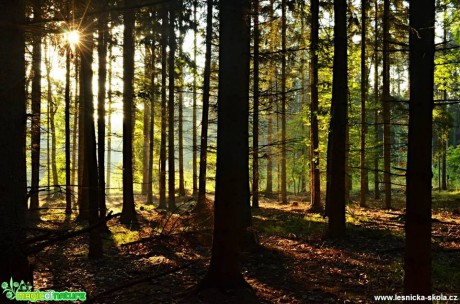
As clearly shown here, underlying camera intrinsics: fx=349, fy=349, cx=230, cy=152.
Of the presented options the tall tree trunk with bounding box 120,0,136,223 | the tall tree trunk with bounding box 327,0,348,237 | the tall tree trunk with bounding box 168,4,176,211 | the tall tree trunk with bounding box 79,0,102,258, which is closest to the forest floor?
the tall tree trunk with bounding box 79,0,102,258

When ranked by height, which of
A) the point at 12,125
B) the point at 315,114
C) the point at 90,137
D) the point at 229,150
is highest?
the point at 315,114

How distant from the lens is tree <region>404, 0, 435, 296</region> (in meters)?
4.00

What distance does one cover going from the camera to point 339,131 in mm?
11164

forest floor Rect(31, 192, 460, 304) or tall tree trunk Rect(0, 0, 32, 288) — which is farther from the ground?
tall tree trunk Rect(0, 0, 32, 288)

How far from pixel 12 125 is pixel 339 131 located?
9.86 meters

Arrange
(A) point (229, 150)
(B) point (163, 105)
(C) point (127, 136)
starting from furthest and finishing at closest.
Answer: (B) point (163, 105) < (C) point (127, 136) < (A) point (229, 150)

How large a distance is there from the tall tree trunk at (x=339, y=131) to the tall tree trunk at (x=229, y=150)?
5.65 metres

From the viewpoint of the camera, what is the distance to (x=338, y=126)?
36.8 feet

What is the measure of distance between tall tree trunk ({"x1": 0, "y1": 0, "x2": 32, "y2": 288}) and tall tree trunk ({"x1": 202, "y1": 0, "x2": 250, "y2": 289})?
3.68 m

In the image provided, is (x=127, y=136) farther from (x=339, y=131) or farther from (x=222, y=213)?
(x=222, y=213)

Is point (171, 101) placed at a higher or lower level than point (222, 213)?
higher

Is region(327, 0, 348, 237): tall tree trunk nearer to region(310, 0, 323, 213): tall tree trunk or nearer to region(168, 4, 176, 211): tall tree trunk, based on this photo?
region(310, 0, 323, 213): tall tree trunk

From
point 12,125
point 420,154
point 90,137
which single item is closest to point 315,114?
point 90,137

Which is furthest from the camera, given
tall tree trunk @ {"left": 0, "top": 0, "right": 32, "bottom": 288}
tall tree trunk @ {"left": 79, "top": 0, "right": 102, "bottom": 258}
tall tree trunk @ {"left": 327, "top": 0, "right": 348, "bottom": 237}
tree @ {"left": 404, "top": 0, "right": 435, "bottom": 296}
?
tall tree trunk @ {"left": 327, "top": 0, "right": 348, "bottom": 237}
